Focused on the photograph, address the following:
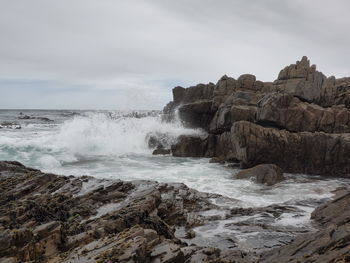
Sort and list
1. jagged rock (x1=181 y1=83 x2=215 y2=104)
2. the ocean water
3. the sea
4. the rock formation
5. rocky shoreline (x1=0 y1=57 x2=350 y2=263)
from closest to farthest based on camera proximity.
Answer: rocky shoreline (x1=0 y1=57 x2=350 y2=263) < the sea < the ocean water < the rock formation < jagged rock (x1=181 y1=83 x2=215 y2=104)

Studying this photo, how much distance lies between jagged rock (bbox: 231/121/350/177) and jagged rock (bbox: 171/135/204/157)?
536 centimetres

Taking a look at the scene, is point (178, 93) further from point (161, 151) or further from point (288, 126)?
point (288, 126)

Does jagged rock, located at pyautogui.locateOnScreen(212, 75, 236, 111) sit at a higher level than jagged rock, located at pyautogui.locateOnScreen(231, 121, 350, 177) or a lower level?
higher

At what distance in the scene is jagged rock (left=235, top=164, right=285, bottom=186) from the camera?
50.8 ft

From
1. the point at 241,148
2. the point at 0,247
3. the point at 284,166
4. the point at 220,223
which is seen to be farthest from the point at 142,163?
the point at 0,247

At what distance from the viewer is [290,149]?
19312 millimetres

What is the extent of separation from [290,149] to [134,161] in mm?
9646

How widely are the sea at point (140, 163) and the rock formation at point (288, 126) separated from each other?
1.33 meters

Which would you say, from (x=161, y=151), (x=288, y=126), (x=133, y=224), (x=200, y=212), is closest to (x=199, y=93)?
(x=161, y=151)

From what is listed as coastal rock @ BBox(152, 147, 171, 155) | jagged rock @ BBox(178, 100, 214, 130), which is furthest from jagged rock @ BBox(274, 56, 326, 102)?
coastal rock @ BBox(152, 147, 171, 155)

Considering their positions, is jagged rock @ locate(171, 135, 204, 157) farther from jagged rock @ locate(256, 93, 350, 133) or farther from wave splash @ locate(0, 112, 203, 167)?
jagged rock @ locate(256, 93, 350, 133)

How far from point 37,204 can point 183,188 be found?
16.5 ft

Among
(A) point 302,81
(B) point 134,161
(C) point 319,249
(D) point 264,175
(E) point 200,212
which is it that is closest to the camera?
(C) point 319,249

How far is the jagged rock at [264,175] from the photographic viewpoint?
50.8ft
